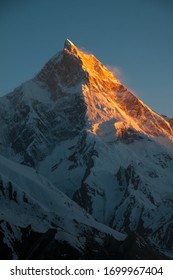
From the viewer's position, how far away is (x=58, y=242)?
192m
